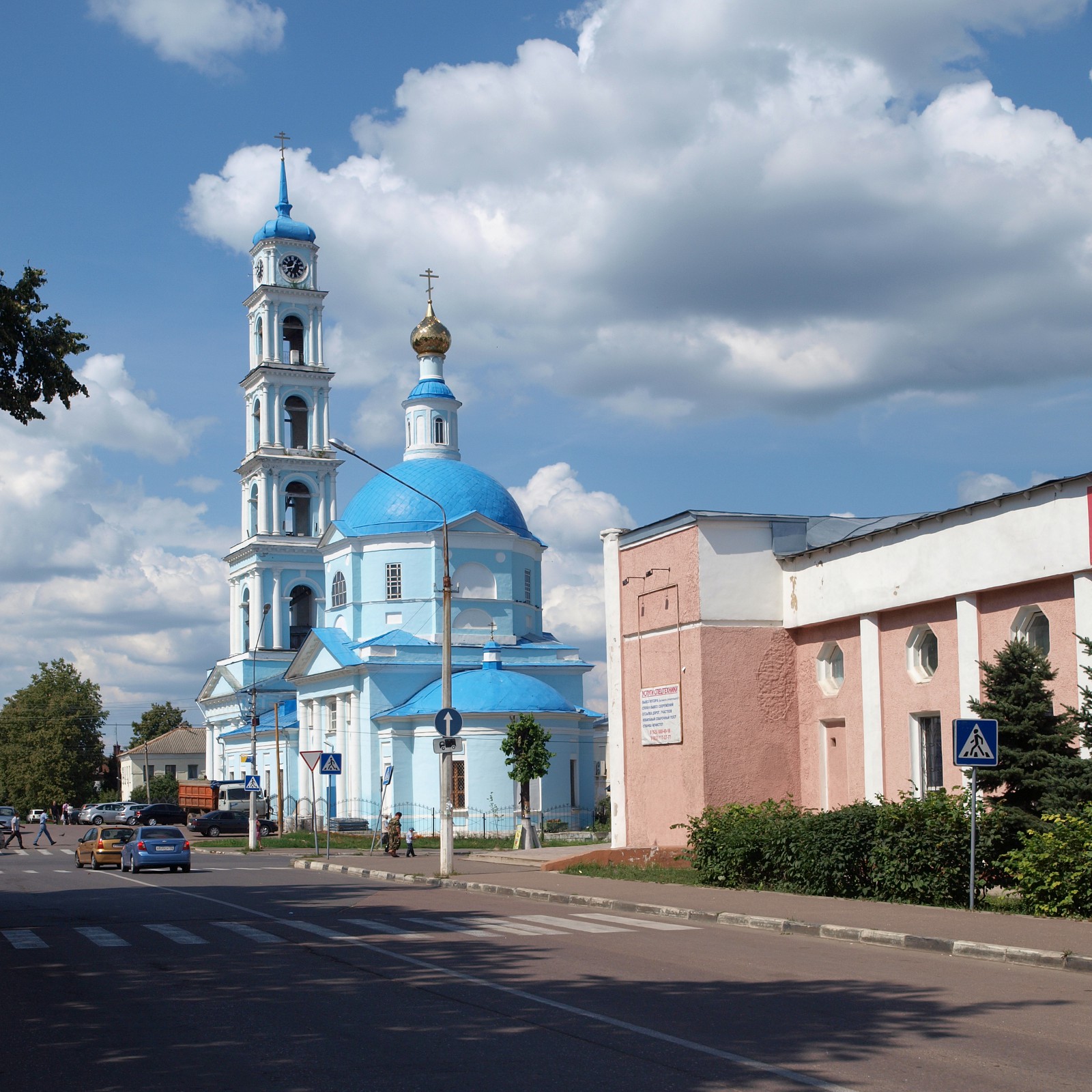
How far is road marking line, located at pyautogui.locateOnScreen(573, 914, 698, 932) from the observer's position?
16203 mm

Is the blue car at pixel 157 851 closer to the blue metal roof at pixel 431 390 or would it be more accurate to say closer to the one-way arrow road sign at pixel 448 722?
the one-way arrow road sign at pixel 448 722

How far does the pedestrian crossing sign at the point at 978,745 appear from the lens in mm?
15883

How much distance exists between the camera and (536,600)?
65312mm

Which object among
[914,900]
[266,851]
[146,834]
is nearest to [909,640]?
[914,900]

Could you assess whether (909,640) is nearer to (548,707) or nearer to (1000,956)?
(1000,956)

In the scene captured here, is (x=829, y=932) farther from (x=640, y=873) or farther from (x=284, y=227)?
(x=284, y=227)

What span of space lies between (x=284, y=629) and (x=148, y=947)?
201 ft

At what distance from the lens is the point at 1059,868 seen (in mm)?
15273

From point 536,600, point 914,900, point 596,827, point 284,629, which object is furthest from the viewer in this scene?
point 284,629

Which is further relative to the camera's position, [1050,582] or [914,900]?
[1050,582]

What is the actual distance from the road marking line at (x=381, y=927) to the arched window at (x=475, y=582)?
44.2 metres

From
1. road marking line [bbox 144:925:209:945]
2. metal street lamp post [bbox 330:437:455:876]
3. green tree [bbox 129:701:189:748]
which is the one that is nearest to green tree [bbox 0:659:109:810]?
green tree [bbox 129:701:189:748]

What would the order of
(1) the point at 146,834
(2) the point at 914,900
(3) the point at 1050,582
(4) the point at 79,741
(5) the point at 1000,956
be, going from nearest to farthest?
(5) the point at 1000,956 < (2) the point at 914,900 < (3) the point at 1050,582 < (1) the point at 146,834 < (4) the point at 79,741

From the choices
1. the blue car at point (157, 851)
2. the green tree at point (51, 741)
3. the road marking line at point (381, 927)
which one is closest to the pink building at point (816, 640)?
the road marking line at point (381, 927)
